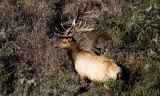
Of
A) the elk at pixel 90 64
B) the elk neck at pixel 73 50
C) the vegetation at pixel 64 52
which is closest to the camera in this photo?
the elk at pixel 90 64

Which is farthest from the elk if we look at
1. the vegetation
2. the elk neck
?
the vegetation

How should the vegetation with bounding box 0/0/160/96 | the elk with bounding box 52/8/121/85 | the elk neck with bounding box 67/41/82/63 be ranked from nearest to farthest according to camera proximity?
the elk with bounding box 52/8/121/85
the vegetation with bounding box 0/0/160/96
the elk neck with bounding box 67/41/82/63

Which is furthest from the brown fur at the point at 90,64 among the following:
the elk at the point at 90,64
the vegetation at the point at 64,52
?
the vegetation at the point at 64,52

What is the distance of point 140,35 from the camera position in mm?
8109

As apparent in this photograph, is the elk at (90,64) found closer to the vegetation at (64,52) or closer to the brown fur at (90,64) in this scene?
the brown fur at (90,64)

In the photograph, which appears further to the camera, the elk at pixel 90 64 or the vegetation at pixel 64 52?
the vegetation at pixel 64 52

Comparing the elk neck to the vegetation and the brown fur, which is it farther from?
the vegetation

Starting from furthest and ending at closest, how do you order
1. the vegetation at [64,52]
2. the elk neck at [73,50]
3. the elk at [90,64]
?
the elk neck at [73,50] → the vegetation at [64,52] → the elk at [90,64]

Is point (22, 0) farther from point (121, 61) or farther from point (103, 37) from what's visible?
point (121, 61)

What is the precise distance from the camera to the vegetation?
6.72m

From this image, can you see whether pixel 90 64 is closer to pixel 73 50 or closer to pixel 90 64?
pixel 90 64

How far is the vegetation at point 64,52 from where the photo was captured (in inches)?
265

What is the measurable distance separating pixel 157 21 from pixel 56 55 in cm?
373

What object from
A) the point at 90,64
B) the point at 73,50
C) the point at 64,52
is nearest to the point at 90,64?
the point at 90,64
